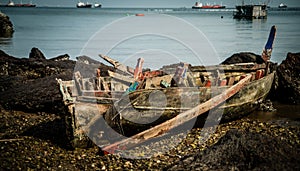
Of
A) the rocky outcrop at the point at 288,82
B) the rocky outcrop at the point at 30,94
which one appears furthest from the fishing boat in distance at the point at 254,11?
the rocky outcrop at the point at 30,94

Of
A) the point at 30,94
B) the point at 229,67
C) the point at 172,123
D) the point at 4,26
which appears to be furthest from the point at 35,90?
the point at 4,26

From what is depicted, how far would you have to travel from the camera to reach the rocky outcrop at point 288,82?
1446cm

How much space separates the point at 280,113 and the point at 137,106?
21.6 ft

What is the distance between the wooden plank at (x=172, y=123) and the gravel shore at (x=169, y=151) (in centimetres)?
30

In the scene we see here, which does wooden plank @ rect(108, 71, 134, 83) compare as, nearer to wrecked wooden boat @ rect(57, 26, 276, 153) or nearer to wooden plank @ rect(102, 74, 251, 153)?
wrecked wooden boat @ rect(57, 26, 276, 153)

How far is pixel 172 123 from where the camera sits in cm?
954

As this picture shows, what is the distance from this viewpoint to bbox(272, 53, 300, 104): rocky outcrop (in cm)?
1446

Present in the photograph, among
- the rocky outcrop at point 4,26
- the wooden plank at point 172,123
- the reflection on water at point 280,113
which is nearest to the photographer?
the wooden plank at point 172,123

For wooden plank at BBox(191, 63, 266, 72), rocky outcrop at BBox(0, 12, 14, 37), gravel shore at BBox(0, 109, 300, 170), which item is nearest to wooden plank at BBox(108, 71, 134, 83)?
gravel shore at BBox(0, 109, 300, 170)

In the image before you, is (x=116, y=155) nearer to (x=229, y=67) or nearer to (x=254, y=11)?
(x=229, y=67)

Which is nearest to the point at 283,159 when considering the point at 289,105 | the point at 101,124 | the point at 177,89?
the point at 177,89

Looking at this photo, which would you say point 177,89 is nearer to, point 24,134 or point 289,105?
point 24,134

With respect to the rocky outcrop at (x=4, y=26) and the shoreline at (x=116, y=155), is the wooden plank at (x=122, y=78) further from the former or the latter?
the rocky outcrop at (x=4, y=26)

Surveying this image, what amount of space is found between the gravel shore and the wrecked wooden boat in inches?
17.6
